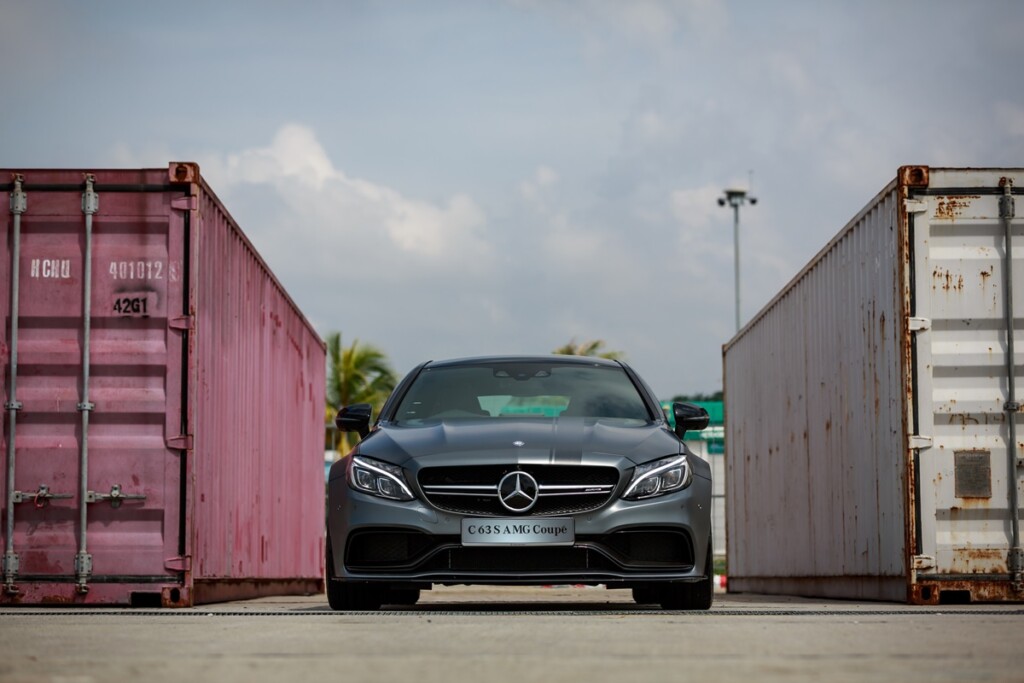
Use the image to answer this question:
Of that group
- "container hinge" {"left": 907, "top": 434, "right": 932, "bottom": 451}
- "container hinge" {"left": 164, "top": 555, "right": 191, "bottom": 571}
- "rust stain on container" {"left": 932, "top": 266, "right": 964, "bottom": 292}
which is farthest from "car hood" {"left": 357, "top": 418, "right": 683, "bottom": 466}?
"rust stain on container" {"left": 932, "top": 266, "right": 964, "bottom": 292}

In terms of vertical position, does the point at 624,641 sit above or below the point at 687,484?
below

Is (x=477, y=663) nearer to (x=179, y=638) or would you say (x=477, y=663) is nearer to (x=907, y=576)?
(x=179, y=638)

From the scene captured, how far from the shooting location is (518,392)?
10.2m

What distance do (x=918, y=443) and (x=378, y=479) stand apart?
11.8ft

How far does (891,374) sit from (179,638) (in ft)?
18.8

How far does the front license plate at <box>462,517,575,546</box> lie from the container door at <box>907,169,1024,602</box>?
2.75m

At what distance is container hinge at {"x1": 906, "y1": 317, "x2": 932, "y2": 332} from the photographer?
10.5 metres

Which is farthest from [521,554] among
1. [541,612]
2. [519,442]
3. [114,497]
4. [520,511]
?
[114,497]

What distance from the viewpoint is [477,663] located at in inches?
213

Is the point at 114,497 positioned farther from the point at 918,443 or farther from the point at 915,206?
the point at 915,206

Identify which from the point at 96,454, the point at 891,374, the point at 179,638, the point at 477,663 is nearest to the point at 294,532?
the point at 96,454

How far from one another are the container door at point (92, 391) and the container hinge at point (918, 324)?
461 centimetres

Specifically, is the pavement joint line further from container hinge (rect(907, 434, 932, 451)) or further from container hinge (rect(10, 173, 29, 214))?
container hinge (rect(10, 173, 29, 214))

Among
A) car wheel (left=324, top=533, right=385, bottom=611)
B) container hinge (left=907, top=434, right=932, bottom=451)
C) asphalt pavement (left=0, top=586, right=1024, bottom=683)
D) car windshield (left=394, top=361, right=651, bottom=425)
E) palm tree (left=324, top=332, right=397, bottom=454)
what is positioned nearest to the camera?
asphalt pavement (left=0, top=586, right=1024, bottom=683)
